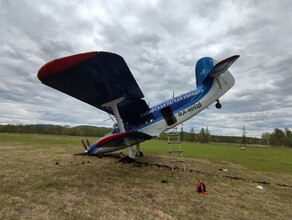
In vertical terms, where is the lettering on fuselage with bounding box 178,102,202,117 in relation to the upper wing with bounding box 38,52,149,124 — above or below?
below

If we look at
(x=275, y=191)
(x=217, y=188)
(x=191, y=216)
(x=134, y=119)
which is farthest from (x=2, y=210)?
(x=275, y=191)

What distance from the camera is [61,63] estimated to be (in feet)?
13.9

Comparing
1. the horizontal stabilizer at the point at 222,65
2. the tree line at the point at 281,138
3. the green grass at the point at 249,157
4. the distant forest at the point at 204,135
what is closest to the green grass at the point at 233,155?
the green grass at the point at 249,157

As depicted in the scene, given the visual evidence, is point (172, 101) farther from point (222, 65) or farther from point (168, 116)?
point (222, 65)

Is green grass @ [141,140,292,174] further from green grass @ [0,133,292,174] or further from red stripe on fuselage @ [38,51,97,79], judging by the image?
red stripe on fuselage @ [38,51,97,79]

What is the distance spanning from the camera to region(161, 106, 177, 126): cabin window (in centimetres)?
868

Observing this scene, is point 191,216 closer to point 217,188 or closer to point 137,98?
point 217,188

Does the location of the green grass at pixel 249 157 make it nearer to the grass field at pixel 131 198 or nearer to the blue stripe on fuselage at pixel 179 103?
the grass field at pixel 131 198

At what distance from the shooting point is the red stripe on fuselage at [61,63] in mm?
4152

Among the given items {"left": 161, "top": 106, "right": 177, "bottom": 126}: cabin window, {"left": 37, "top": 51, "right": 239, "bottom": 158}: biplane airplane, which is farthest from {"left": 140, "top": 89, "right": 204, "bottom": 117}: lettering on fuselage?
{"left": 161, "top": 106, "right": 177, "bottom": 126}: cabin window

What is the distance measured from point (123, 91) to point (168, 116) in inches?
124

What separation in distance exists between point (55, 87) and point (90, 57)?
6.18ft

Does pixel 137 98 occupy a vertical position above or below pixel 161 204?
above

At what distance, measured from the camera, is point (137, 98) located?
7914mm
